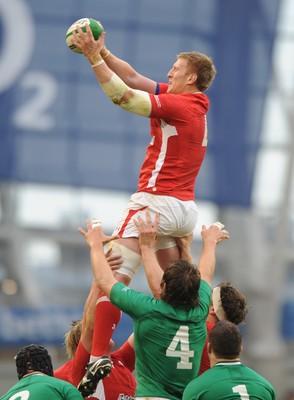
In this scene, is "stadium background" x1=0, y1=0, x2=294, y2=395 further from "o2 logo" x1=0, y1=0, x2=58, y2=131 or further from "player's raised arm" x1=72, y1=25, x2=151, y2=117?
"player's raised arm" x1=72, y1=25, x2=151, y2=117

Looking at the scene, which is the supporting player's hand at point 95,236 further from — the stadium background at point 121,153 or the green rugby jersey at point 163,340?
the stadium background at point 121,153

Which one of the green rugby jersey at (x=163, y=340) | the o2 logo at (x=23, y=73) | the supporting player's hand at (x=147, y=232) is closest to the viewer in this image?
the green rugby jersey at (x=163, y=340)

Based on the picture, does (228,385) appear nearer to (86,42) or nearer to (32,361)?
(32,361)

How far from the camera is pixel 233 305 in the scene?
715cm

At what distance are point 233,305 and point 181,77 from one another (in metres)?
1.53

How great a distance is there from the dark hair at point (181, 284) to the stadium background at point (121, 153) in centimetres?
1389

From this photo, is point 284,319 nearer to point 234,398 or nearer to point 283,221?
point 283,221

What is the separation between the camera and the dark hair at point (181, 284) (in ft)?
21.4

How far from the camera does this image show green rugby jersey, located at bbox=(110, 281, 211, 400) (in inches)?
258

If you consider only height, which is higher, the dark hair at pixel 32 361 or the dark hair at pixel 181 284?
the dark hair at pixel 181 284

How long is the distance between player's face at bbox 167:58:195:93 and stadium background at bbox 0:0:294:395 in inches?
512

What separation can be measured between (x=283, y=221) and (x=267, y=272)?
51.2 inches

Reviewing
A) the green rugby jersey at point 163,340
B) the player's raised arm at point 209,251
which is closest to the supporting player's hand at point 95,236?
the green rugby jersey at point 163,340

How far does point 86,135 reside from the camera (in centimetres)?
2081
